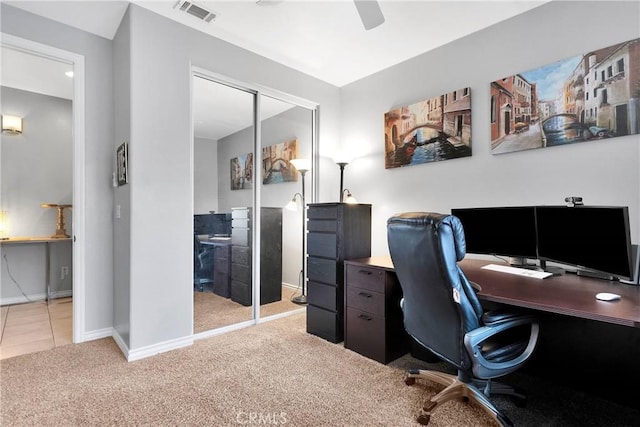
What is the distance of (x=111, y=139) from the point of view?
2.85m

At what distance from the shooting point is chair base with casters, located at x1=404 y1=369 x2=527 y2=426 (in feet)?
5.16

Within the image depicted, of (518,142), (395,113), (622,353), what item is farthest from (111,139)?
(622,353)

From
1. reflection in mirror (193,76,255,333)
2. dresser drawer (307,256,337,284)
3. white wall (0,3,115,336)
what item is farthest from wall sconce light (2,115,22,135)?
dresser drawer (307,256,337,284)

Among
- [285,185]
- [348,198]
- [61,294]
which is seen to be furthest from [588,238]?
[61,294]

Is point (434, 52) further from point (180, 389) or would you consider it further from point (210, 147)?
point (180, 389)

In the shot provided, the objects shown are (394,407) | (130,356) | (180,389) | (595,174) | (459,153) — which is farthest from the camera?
(459,153)

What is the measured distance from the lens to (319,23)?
270 centimetres

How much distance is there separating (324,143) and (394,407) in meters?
2.83

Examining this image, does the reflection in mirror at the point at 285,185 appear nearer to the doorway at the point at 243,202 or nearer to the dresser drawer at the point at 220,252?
the doorway at the point at 243,202

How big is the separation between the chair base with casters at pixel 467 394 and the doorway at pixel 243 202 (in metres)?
1.93

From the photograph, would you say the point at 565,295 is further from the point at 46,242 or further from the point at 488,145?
the point at 46,242

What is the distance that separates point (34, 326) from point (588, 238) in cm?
458

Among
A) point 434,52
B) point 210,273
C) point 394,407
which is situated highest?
point 434,52

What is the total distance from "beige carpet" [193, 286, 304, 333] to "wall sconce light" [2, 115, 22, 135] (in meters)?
3.23
